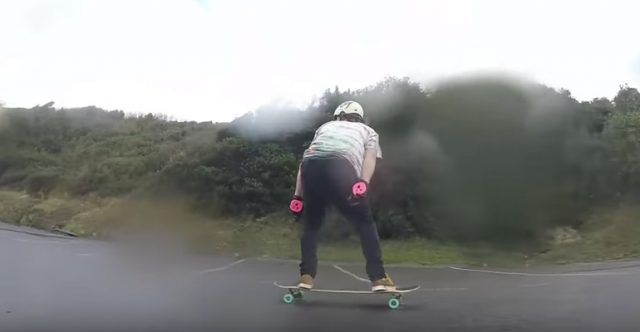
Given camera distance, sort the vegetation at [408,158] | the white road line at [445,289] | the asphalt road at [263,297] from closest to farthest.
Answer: the asphalt road at [263,297] → the white road line at [445,289] → the vegetation at [408,158]

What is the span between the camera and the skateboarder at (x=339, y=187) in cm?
586

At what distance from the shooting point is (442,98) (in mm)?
6633

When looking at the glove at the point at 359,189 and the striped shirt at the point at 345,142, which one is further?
the striped shirt at the point at 345,142

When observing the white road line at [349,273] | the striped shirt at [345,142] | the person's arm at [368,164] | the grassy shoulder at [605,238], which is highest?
the striped shirt at [345,142]

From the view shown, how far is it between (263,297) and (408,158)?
1.88 meters

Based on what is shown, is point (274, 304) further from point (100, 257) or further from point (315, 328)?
point (100, 257)

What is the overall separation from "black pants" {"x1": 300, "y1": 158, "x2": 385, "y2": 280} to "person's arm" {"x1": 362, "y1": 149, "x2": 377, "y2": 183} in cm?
9

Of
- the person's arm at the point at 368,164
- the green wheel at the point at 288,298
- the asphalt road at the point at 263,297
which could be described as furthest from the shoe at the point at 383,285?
the person's arm at the point at 368,164

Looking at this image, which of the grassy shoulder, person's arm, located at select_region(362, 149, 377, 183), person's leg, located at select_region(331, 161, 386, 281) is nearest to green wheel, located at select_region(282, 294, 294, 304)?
person's leg, located at select_region(331, 161, 386, 281)

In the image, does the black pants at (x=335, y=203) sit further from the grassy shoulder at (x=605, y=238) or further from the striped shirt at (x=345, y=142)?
the grassy shoulder at (x=605, y=238)

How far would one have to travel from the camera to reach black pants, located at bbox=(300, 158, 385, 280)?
586 centimetres

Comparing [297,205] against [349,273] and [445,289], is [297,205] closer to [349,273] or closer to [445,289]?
[349,273]

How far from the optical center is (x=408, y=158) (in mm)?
6750

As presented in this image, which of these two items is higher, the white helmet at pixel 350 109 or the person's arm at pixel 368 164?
the white helmet at pixel 350 109
